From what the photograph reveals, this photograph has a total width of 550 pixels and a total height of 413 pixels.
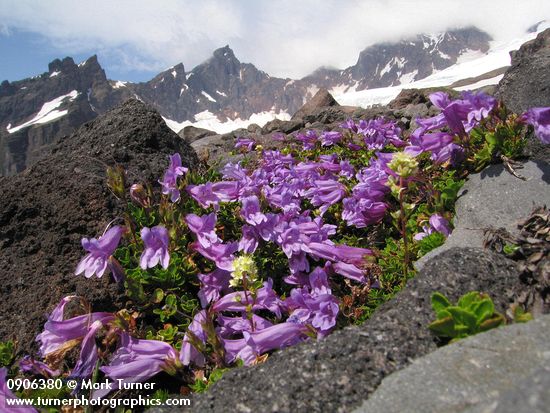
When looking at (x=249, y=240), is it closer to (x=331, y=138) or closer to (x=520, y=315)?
(x=520, y=315)

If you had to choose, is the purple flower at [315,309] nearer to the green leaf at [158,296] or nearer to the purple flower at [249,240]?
the purple flower at [249,240]

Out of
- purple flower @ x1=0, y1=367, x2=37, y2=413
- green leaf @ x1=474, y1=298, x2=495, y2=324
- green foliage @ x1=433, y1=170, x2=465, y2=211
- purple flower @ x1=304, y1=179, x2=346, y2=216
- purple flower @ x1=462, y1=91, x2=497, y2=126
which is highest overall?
purple flower @ x1=462, y1=91, x2=497, y2=126

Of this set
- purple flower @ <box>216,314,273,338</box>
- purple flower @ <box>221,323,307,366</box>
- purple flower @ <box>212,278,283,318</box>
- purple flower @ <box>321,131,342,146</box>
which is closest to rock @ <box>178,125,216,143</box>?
purple flower @ <box>321,131,342,146</box>

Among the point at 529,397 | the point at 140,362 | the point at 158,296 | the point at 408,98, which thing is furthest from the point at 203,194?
the point at 408,98

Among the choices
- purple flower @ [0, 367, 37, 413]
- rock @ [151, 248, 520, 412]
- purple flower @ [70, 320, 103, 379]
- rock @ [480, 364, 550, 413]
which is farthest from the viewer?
purple flower @ [70, 320, 103, 379]

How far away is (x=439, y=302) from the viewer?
2.23 m

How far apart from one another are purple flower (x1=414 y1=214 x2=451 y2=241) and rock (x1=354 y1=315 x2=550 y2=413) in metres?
2.05

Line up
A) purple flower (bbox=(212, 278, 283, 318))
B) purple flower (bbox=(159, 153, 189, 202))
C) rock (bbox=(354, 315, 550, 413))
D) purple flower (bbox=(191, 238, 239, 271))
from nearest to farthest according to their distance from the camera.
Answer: rock (bbox=(354, 315, 550, 413))
purple flower (bbox=(212, 278, 283, 318))
purple flower (bbox=(191, 238, 239, 271))
purple flower (bbox=(159, 153, 189, 202))

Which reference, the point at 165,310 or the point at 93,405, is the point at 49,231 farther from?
the point at 93,405

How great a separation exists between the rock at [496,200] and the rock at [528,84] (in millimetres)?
1002

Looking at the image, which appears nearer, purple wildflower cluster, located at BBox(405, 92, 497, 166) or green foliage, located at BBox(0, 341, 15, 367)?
green foliage, located at BBox(0, 341, 15, 367)

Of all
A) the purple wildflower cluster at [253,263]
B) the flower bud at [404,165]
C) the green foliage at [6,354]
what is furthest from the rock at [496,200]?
the green foliage at [6,354]

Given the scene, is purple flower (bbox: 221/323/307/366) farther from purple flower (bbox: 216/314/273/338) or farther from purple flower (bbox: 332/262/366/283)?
purple flower (bbox: 332/262/366/283)

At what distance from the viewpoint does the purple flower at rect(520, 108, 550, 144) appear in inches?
143
